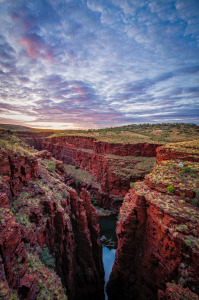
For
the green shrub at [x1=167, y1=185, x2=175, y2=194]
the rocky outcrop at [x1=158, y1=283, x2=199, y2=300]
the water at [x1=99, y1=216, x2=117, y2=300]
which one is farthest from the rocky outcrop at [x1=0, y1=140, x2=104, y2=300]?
the green shrub at [x1=167, y1=185, x2=175, y2=194]

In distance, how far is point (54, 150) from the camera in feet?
239

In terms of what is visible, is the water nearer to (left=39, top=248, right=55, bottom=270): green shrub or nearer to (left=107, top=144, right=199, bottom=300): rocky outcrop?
(left=107, top=144, right=199, bottom=300): rocky outcrop

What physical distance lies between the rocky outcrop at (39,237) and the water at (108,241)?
7209 millimetres

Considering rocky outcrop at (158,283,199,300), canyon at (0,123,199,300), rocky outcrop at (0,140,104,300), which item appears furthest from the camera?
rocky outcrop at (158,283,199,300)

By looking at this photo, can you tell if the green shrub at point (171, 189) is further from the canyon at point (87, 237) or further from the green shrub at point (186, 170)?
the green shrub at point (186, 170)

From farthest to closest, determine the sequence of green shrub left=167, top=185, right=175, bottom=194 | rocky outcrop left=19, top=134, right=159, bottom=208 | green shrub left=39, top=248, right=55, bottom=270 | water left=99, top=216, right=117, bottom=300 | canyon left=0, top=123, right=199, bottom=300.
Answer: rocky outcrop left=19, top=134, right=159, bottom=208 → water left=99, top=216, right=117, bottom=300 → green shrub left=167, top=185, right=175, bottom=194 → green shrub left=39, top=248, right=55, bottom=270 → canyon left=0, top=123, right=199, bottom=300

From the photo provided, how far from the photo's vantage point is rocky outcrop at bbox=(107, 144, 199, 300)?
896 cm

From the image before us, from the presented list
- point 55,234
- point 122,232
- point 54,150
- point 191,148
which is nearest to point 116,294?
point 122,232

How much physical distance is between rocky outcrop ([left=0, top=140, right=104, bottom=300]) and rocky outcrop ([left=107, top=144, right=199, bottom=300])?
3.57 metres

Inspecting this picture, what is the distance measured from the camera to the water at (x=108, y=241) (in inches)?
925

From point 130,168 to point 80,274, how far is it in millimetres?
26115

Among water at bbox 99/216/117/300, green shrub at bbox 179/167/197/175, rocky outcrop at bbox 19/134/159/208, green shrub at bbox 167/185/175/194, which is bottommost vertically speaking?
water at bbox 99/216/117/300

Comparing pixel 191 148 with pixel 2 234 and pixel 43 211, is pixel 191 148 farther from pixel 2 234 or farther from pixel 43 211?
pixel 2 234

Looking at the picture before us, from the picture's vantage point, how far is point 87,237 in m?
15.0
